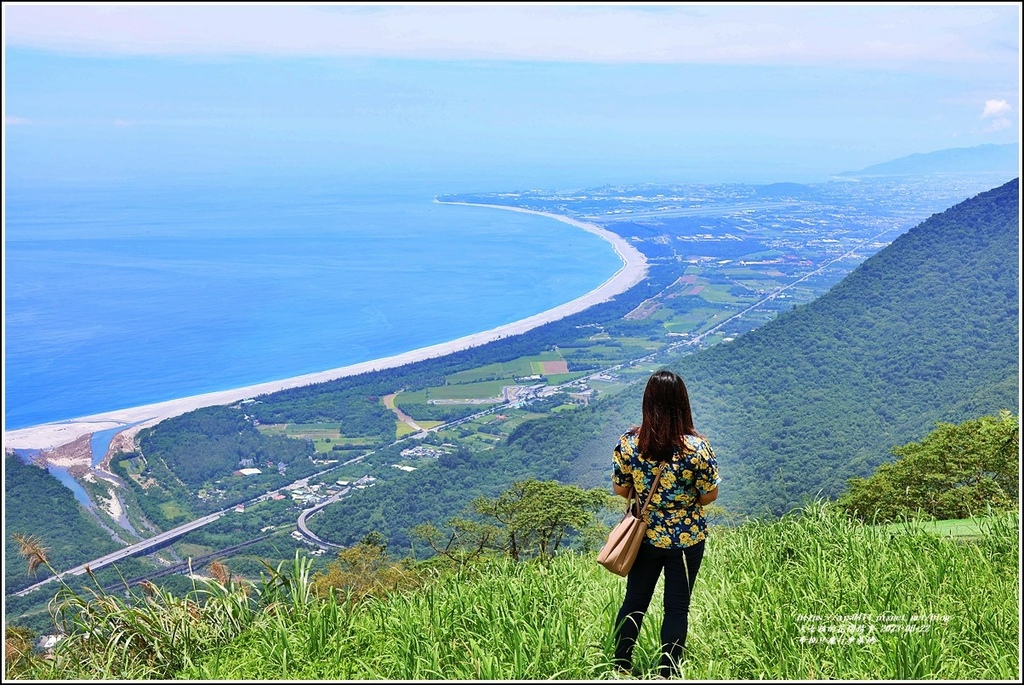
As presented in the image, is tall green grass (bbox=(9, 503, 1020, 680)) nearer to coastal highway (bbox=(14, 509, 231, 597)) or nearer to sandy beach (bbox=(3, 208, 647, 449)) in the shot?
coastal highway (bbox=(14, 509, 231, 597))

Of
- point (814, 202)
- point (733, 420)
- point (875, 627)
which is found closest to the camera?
point (875, 627)

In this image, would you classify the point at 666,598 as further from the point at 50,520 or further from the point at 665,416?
the point at 50,520

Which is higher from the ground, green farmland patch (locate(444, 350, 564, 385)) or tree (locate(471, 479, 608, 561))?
tree (locate(471, 479, 608, 561))

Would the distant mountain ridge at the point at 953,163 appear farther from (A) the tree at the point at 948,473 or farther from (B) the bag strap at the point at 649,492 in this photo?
(B) the bag strap at the point at 649,492

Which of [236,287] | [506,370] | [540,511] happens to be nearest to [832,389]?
[506,370]

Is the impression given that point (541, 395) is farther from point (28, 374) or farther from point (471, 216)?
point (471, 216)

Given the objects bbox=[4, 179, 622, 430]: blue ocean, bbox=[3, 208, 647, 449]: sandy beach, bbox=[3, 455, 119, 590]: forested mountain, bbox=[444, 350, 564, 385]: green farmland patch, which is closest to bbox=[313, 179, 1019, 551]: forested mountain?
bbox=[3, 455, 119, 590]: forested mountain

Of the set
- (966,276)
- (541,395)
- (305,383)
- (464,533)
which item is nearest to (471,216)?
(305,383)
